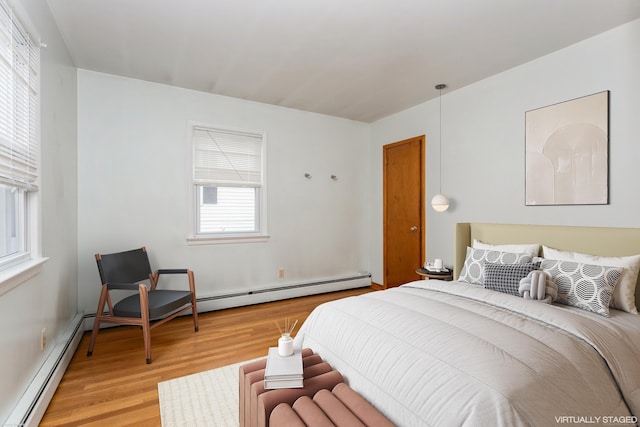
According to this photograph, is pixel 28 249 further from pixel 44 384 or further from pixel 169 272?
pixel 169 272

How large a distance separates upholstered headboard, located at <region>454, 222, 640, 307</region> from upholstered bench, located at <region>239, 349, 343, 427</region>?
85.1 inches

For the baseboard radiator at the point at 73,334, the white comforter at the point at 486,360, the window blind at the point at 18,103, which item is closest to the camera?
the white comforter at the point at 486,360

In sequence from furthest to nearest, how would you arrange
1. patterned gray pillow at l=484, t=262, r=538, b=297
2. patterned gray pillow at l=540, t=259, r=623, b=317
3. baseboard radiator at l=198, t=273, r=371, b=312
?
baseboard radiator at l=198, t=273, r=371, b=312, patterned gray pillow at l=484, t=262, r=538, b=297, patterned gray pillow at l=540, t=259, r=623, b=317

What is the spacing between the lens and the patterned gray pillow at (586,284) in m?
1.98

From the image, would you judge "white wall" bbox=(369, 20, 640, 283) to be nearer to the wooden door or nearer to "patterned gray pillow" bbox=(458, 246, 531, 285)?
the wooden door

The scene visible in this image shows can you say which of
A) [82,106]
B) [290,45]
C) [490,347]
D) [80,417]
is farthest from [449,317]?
[82,106]

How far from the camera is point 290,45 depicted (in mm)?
2686

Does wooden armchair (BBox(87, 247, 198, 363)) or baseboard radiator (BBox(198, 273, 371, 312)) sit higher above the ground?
wooden armchair (BBox(87, 247, 198, 363))

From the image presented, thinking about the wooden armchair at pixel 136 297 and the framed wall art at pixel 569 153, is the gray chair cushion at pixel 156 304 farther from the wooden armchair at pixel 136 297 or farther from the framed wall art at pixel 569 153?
the framed wall art at pixel 569 153

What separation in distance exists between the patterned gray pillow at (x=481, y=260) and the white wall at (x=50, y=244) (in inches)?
120

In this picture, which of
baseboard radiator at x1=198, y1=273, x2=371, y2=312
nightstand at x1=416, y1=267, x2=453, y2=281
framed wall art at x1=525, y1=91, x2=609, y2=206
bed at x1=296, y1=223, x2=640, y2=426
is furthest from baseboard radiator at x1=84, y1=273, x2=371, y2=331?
framed wall art at x1=525, y1=91, x2=609, y2=206

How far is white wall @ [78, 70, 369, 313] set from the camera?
3232 mm

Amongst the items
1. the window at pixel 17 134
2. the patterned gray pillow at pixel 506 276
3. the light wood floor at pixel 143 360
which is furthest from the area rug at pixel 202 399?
the patterned gray pillow at pixel 506 276

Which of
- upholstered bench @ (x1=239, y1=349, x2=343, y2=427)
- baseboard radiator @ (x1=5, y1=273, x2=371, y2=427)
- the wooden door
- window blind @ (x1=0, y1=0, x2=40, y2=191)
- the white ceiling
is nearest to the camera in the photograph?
upholstered bench @ (x1=239, y1=349, x2=343, y2=427)
